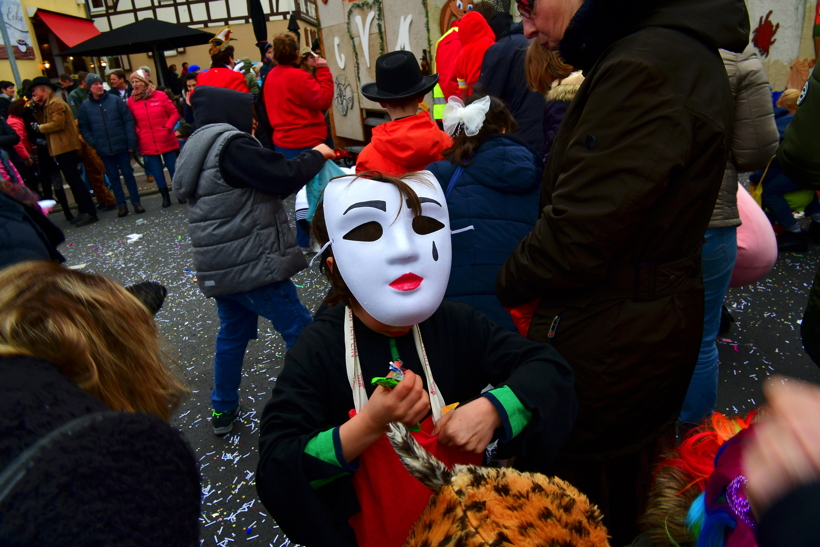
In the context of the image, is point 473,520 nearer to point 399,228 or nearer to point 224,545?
point 399,228

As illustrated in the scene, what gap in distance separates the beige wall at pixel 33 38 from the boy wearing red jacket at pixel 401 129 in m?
16.2

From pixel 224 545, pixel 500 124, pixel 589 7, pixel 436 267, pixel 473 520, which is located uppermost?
pixel 589 7

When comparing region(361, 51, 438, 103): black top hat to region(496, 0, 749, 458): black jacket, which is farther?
region(361, 51, 438, 103): black top hat

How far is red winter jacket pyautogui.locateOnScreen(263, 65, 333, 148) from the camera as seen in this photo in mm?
5375

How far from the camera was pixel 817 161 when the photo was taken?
1.70 meters

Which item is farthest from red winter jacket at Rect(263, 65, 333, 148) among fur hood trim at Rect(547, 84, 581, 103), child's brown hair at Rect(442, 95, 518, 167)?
child's brown hair at Rect(442, 95, 518, 167)

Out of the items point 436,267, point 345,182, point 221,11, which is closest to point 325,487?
point 436,267

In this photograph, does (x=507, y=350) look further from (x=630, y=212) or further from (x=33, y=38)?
(x=33, y=38)

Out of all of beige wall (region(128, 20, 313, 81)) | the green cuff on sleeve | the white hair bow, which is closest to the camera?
Result: the green cuff on sleeve

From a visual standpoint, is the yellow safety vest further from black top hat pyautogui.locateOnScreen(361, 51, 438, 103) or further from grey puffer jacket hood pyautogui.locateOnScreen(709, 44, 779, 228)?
grey puffer jacket hood pyautogui.locateOnScreen(709, 44, 779, 228)

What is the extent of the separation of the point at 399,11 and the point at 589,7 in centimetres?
598

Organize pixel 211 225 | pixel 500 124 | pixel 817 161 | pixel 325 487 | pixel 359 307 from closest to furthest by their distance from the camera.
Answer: pixel 325 487, pixel 359 307, pixel 817 161, pixel 500 124, pixel 211 225

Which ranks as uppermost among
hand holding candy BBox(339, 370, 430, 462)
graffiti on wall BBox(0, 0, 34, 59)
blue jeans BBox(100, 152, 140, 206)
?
graffiti on wall BBox(0, 0, 34, 59)

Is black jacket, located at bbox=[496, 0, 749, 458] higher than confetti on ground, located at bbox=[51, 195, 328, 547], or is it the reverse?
black jacket, located at bbox=[496, 0, 749, 458]
